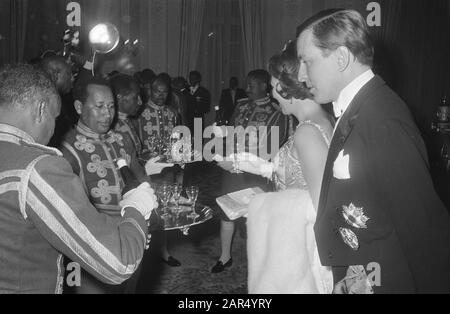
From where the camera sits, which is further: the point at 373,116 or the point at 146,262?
the point at 146,262

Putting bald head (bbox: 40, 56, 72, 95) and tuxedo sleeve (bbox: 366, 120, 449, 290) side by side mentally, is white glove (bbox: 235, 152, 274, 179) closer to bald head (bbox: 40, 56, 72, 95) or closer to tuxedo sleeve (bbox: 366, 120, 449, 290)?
tuxedo sleeve (bbox: 366, 120, 449, 290)

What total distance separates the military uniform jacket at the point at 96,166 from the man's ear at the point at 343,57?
5.48 ft

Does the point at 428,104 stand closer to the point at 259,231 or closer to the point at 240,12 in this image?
the point at 240,12

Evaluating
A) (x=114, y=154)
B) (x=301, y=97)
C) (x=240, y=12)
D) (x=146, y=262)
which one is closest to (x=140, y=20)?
(x=240, y=12)

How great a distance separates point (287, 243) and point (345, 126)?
854 millimetres

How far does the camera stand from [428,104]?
11.3m

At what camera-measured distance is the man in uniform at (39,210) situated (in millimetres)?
1276

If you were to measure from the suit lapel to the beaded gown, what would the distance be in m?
0.48

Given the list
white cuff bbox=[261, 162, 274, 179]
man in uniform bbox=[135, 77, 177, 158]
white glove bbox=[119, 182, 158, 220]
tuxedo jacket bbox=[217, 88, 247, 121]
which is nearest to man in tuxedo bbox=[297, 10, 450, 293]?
white glove bbox=[119, 182, 158, 220]

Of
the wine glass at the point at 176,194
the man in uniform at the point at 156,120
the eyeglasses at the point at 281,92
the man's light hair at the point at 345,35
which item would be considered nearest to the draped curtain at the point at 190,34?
the man in uniform at the point at 156,120

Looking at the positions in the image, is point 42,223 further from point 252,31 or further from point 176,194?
point 252,31
